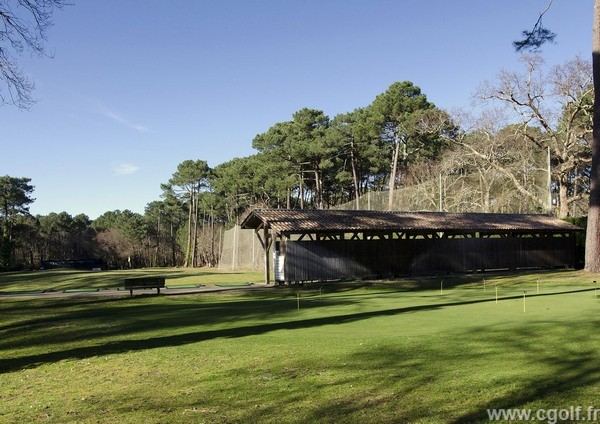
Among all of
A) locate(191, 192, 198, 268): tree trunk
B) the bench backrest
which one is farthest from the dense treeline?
the bench backrest

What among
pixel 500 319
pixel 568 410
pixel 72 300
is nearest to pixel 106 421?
pixel 568 410

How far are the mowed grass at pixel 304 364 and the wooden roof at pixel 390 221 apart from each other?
1192 cm

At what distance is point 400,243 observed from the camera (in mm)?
30656

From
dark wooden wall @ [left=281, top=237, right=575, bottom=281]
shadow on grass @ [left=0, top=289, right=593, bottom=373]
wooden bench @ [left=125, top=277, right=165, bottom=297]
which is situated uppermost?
dark wooden wall @ [left=281, top=237, right=575, bottom=281]

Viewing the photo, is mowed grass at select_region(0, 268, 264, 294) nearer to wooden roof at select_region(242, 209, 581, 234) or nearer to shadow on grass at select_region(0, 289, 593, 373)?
wooden roof at select_region(242, 209, 581, 234)

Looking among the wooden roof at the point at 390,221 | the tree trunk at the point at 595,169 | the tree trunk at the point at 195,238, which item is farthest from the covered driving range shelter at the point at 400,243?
the tree trunk at the point at 195,238

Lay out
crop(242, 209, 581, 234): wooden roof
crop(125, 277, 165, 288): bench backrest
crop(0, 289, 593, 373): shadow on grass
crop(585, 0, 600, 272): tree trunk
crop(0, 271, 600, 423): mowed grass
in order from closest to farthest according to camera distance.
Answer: crop(0, 271, 600, 423): mowed grass
crop(0, 289, 593, 373): shadow on grass
crop(125, 277, 165, 288): bench backrest
crop(585, 0, 600, 272): tree trunk
crop(242, 209, 581, 234): wooden roof

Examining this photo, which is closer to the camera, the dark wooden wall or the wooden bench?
the wooden bench

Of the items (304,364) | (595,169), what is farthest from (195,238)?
(304,364)

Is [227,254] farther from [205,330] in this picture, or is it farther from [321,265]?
[205,330]

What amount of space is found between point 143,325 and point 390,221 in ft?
64.3

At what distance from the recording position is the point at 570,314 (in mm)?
12570

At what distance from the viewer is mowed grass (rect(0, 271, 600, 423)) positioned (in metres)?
5.79

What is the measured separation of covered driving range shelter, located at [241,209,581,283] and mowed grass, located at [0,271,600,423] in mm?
11890
